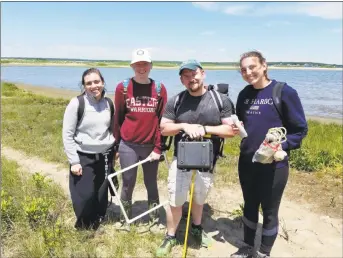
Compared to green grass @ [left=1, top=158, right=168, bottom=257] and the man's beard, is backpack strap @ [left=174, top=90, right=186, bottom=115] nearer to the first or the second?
the man's beard

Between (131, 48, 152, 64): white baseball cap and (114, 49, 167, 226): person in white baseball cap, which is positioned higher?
(131, 48, 152, 64): white baseball cap

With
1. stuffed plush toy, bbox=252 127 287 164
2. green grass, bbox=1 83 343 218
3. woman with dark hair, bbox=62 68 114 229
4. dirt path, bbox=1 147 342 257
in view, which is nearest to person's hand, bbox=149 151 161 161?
woman with dark hair, bbox=62 68 114 229

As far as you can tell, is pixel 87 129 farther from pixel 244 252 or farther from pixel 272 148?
pixel 244 252

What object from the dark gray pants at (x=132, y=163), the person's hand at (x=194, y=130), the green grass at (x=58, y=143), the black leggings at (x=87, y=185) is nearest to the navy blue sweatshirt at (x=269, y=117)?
the person's hand at (x=194, y=130)

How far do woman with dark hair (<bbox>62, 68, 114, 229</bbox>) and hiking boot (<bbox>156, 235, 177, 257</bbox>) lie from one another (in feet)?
3.15

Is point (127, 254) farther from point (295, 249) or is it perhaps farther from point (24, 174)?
point (24, 174)

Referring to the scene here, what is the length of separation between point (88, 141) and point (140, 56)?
3.62ft

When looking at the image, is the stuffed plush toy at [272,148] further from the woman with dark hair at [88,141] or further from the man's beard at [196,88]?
the woman with dark hair at [88,141]

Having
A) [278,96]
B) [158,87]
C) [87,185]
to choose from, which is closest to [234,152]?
[158,87]

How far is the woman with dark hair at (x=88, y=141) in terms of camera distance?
149 inches

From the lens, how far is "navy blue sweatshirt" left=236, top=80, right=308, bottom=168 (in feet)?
10.1

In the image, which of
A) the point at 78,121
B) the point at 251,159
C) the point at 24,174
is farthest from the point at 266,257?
the point at 24,174

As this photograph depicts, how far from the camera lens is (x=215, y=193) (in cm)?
578

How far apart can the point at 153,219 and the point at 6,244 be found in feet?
5.79
